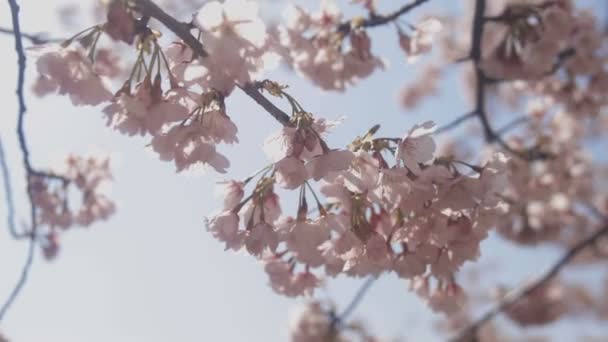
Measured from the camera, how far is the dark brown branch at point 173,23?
1113mm

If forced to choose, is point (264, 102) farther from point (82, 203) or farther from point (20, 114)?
point (82, 203)

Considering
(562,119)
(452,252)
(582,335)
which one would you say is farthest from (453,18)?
(452,252)

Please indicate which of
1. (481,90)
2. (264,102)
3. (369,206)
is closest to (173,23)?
(264,102)

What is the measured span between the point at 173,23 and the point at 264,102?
0.84ft

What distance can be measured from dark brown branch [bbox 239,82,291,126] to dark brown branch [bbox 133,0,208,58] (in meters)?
0.12

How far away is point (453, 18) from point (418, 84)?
170 cm

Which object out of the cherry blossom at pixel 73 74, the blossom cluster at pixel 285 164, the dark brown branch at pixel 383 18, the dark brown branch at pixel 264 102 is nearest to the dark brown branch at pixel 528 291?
the blossom cluster at pixel 285 164

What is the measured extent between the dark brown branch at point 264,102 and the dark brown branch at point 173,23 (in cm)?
12

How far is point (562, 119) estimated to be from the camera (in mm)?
4430

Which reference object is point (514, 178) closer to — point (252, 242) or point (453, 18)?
point (252, 242)

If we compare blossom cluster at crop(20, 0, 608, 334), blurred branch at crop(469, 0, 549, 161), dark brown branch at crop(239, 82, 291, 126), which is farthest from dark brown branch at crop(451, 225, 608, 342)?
dark brown branch at crop(239, 82, 291, 126)

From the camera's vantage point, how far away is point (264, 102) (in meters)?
1.20

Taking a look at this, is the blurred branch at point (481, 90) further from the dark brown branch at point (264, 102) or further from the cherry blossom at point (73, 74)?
the cherry blossom at point (73, 74)

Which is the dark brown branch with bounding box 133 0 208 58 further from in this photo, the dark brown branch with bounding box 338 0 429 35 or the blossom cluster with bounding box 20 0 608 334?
the dark brown branch with bounding box 338 0 429 35
